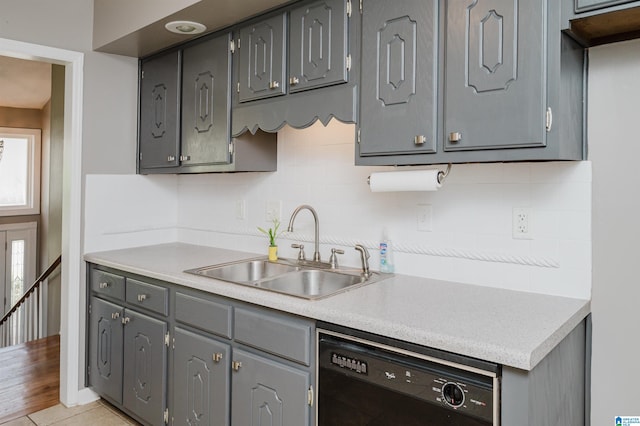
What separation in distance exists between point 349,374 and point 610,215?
1.09 metres

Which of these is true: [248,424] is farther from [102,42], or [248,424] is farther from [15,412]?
[102,42]

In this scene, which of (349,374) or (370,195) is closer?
(349,374)

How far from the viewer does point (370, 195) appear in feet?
7.55

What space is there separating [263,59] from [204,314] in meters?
1.26

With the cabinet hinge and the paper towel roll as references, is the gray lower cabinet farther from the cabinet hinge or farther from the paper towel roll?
the paper towel roll

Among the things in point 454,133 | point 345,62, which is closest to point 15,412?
point 345,62

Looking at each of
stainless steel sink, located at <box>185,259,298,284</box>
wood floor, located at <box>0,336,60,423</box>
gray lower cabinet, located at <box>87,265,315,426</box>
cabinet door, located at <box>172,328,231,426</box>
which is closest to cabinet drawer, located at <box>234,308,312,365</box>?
gray lower cabinet, located at <box>87,265,315,426</box>

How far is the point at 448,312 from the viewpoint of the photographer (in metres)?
1.55

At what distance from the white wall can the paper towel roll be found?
576 mm

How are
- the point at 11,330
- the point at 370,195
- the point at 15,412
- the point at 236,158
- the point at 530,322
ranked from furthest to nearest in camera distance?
the point at 11,330
the point at 15,412
the point at 236,158
the point at 370,195
the point at 530,322

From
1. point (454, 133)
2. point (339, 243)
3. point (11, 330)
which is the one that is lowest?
point (11, 330)

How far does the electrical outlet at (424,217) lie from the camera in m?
2.10

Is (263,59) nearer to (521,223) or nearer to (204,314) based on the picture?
(204,314)

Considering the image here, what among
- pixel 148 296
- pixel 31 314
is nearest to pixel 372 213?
pixel 148 296
